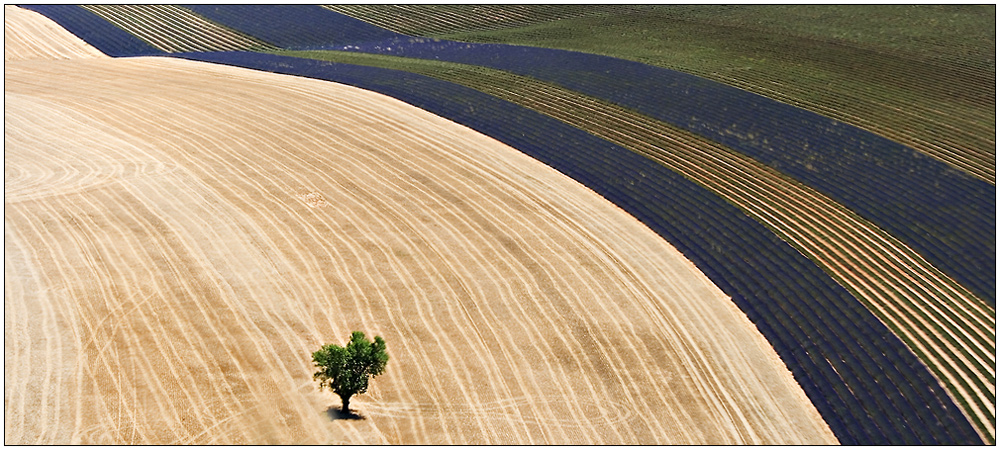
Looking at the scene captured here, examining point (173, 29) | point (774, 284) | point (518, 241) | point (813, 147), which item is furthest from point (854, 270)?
point (173, 29)

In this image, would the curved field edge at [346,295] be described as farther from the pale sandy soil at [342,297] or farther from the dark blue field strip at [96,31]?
the dark blue field strip at [96,31]

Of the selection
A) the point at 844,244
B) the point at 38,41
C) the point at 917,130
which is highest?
the point at 917,130

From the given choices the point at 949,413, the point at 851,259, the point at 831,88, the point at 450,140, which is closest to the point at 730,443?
the point at 949,413

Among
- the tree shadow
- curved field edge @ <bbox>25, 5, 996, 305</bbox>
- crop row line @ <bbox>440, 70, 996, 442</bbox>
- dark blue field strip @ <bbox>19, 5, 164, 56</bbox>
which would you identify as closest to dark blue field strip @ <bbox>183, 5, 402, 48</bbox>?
curved field edge @ <bbox>25, 5, 996, 305</bbox>

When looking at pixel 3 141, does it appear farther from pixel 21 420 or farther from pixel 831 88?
pixel 831 88

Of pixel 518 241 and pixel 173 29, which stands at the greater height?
pixel 518 241

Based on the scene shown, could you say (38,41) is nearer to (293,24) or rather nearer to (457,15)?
(293,24)
